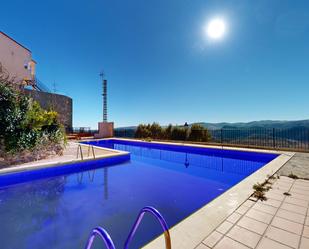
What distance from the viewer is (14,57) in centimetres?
1325

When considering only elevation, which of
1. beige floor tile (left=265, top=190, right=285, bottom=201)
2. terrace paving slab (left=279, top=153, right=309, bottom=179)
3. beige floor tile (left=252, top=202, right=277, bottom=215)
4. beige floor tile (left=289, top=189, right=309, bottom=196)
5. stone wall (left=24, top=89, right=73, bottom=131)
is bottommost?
beige floor tile (left=252, top=202, right=277, bottom=215)

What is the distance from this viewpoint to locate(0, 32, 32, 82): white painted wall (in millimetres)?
12281

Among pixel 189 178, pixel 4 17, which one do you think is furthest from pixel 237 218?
pixel 4 17

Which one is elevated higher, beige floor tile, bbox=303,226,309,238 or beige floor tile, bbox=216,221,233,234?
beige floor tile, bbox=303,226,309,238

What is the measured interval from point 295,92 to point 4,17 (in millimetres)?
21466

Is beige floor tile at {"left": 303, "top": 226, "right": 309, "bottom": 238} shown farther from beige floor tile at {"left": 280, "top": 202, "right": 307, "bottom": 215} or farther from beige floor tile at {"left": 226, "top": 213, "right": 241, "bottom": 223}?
beige floor tile at {"left": 226, "top": 213, "right": 241, "bottom": 223}

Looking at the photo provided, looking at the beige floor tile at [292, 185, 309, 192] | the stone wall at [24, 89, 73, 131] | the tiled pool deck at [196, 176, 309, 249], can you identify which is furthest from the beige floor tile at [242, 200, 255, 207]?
the stone wall at [24, 89, 73, 131]

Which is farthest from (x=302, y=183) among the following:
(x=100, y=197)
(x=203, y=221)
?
(x=100, y=197)

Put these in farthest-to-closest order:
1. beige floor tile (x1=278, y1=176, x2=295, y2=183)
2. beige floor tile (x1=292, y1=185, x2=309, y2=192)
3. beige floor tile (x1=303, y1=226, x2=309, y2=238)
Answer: beige floor tile (x1=278, y1=176, x2=295, y2=183) → beige floor tile (x1=292, y1=185, x2=309, y2=192) → beige floor tile (x1=303, y1=226, x2=309, y2=238)

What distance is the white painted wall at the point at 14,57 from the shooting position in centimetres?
1228

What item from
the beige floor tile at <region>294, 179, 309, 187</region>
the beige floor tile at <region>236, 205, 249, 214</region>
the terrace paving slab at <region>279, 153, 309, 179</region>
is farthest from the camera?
the terrace paving slab at <region>279, 153, 309, 179</region>

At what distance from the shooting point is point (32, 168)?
4664 mm

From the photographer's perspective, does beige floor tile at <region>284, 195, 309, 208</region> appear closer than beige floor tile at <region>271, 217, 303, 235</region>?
No

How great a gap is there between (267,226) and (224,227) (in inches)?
21.2
